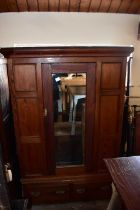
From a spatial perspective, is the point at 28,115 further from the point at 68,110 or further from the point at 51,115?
the point at 68,110

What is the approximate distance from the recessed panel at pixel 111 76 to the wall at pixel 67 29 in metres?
0.69

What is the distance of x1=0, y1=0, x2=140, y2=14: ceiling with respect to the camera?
195cm

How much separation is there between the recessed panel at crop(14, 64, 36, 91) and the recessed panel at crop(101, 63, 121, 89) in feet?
2.06

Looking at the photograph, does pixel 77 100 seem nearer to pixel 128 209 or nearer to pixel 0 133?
pixel 0 133

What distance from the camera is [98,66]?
1.65 metres

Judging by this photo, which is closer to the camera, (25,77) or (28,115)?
(25,77)

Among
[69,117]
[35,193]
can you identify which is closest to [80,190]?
[35,193]

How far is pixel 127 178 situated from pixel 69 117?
2.91ft

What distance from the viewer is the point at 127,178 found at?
110 cm

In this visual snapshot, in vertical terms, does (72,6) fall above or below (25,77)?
above

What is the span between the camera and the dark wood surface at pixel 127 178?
94cm

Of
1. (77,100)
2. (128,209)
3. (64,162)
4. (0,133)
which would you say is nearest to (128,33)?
(77,100)

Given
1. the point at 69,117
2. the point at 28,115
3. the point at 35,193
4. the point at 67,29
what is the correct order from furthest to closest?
1. the point at 67,29
2. the point at 35,193
3. the point at 69,117
4. the point at 28,115

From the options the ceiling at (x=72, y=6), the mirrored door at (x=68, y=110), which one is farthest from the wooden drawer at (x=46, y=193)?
the ceiling at (x=72, y=6)
